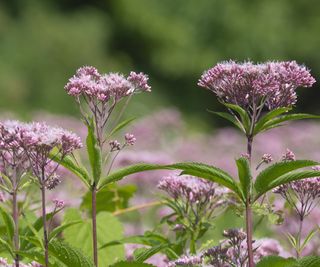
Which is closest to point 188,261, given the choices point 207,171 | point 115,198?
point 207,171

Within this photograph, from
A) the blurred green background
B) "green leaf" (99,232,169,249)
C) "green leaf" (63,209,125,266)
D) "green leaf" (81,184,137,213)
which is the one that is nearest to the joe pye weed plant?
"green leaf" (99,232,169,249)

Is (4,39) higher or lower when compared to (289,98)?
higher

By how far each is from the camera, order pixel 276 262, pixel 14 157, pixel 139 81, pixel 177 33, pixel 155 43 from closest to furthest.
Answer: pixel 276 262, pixel 14 157, pixel 139 81, pixel 177 33, pixel 155 43

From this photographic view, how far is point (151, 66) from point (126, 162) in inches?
962

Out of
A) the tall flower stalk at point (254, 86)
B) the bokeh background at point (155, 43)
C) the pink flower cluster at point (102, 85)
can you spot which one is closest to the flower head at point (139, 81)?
the pink flower cluster at point (102, 85)

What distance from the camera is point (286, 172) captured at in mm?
2115

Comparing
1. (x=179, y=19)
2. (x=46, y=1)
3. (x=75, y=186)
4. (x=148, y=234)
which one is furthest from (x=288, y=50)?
(x=148, y=234)

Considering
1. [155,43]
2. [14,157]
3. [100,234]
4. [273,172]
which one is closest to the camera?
[273,172]

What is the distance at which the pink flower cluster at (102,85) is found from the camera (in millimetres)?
2234

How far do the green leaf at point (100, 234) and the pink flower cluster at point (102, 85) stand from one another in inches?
28.3

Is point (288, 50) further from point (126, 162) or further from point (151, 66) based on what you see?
point (126, 162)

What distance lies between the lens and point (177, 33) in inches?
1096

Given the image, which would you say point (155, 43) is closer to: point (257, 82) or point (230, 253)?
point (230, 253)

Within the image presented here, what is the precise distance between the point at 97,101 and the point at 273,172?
0.46 meters
